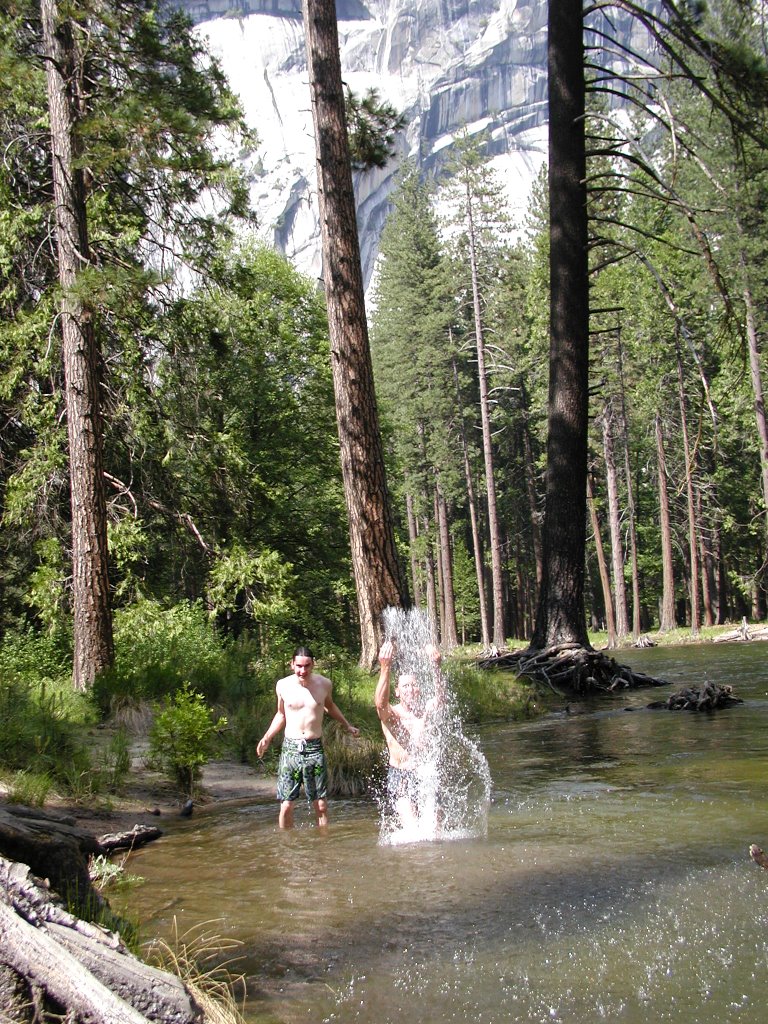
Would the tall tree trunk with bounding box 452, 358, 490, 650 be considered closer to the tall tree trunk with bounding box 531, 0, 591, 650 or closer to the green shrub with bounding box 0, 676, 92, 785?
the tall tree trunk with bounding box 531, 0, 591, 650

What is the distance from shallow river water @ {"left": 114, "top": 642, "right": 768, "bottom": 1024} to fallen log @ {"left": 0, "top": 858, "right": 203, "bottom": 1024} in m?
1.00

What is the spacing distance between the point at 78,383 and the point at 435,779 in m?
7.63

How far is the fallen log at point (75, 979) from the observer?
3.00 metres

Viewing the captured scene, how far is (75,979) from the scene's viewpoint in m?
3.06

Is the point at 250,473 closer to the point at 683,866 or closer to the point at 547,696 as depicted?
the point at 547,696

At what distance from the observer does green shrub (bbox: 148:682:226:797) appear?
29.2 feet

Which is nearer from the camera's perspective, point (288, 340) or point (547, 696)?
point (547, 696)

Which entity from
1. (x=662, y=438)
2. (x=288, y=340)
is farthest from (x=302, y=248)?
(x=288, y=340)

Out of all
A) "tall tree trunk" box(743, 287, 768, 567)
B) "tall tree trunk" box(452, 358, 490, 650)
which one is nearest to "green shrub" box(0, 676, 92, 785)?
"tall tree trunk" box(743, 287, 768, 567)

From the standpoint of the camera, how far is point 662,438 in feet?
139

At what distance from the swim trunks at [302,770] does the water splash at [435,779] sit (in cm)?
63

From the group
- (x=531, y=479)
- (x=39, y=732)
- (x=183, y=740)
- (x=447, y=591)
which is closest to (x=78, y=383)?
(x=39, y=732)

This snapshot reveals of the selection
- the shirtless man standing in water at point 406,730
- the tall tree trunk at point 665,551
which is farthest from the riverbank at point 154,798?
the tall tree trunk at point 665,551

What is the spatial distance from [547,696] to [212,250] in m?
9.79
